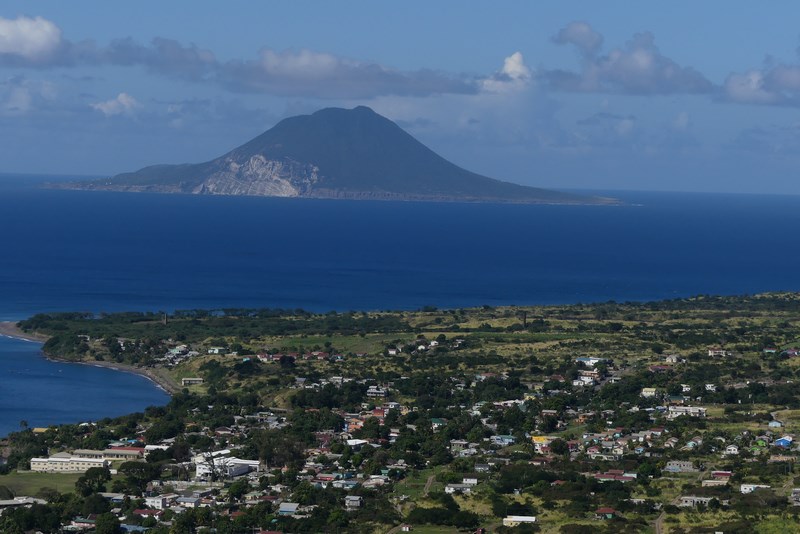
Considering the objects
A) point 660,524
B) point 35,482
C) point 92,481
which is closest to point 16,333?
point 35,482

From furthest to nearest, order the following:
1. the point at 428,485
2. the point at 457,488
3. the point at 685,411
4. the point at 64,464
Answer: the point at 685,411 → the point at 64,464 → the point at 428,485 → the point at 457,488

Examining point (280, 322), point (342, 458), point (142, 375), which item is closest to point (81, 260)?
point (280, 322)

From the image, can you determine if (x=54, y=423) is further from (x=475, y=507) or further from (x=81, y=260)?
(x=81, y=260)

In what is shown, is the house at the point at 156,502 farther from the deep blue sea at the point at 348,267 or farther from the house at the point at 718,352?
the house at the point at 718,352

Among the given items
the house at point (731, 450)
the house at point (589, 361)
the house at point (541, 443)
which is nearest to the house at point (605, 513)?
the house at point (541, 443)

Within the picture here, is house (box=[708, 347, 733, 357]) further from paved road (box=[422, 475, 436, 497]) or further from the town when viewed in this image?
paved road (box=[422, 475, 436, 497])

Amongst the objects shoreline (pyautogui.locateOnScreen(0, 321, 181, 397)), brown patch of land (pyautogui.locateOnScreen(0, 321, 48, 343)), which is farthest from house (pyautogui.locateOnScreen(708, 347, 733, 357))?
brown patch of land (pyautogui.locateOnScreen(0, 321, 48, 343))

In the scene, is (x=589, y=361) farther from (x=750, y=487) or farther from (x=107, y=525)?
(x=107, y=525)
